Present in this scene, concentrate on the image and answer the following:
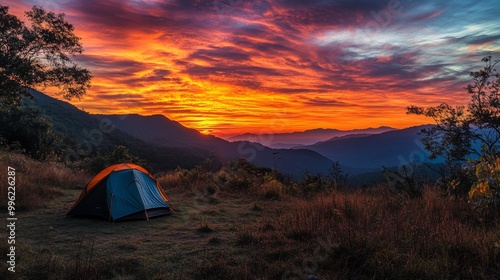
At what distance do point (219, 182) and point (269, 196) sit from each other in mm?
3327

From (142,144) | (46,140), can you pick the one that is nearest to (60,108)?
(142,144)

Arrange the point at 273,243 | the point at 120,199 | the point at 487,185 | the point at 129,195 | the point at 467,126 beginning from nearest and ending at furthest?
the point at 487,185
the point at 273,243
the point at 120,199
the point at 129,195
the point at 467,126

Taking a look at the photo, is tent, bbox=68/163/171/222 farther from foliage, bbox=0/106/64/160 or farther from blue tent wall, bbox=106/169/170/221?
foliage, bbox=0/106/64/160

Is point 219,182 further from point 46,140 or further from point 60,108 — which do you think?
point 60,108

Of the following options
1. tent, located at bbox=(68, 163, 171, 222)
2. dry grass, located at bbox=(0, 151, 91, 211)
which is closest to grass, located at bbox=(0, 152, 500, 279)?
dry grass, located at bbox=(0, 151, 91, 211)

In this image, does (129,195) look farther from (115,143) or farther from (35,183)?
(115,143)

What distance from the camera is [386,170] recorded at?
36.7 feet

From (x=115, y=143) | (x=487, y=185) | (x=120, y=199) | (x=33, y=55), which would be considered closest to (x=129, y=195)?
(x=120, y=199)

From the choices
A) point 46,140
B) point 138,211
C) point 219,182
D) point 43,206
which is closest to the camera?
point 138,211

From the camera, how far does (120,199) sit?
31.3ft

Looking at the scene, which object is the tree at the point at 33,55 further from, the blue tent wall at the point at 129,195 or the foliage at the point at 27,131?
the blue tent wall at the point at 129,195

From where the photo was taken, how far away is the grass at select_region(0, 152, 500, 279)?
4.86m

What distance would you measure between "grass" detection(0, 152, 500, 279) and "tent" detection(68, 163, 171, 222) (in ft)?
1.21

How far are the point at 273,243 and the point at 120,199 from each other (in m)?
5.26
